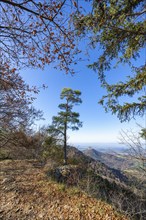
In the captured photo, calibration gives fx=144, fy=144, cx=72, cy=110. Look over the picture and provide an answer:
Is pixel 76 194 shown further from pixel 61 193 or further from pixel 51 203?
pixel 51 203

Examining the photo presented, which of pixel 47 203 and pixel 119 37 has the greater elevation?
pixel 119 37

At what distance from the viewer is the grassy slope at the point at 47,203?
3.13 m

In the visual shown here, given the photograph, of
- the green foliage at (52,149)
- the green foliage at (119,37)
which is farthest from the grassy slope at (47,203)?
the green foliage at (52,149)

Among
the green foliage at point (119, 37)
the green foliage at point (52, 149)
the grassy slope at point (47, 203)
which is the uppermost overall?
the green foliage at point (119, 37)

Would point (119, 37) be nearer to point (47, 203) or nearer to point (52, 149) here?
point (47, 203)

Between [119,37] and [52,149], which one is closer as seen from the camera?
[119,37]

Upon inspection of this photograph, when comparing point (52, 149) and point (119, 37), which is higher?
point (119, 37)

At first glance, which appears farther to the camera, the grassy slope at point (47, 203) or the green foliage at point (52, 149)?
the green foliage at point (52, 149)

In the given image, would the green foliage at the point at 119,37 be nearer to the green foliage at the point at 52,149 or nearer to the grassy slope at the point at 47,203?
the grassy slope at the point at 47,203

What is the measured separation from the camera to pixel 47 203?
3.59m

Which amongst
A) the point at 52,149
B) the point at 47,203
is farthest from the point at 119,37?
the point at 52,149

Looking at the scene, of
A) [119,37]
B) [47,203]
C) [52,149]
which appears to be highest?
[119,37]

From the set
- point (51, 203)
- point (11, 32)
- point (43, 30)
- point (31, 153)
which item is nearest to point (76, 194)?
point (51, 203)

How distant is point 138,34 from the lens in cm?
451
